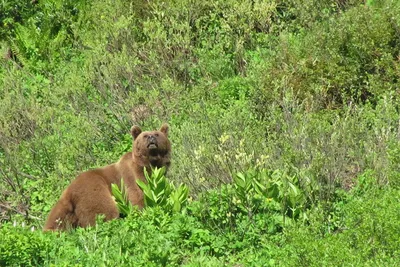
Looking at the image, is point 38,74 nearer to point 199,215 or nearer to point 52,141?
point 52,141

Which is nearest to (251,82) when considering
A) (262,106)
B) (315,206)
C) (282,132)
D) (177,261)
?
(262,106)

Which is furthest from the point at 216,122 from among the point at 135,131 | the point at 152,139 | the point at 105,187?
the point at 105,187

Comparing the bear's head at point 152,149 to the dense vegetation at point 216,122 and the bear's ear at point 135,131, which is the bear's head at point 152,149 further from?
the dense vegetation at point 216,122

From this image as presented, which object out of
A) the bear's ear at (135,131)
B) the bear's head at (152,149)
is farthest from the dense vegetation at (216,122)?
the bear's ear at (135,131)

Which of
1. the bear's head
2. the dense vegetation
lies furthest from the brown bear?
the dense vegetation

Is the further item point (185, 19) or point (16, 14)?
point (16, 14)

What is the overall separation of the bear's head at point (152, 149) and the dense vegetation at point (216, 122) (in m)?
0.46

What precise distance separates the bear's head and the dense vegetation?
1.50 feet

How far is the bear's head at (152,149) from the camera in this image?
11875mm

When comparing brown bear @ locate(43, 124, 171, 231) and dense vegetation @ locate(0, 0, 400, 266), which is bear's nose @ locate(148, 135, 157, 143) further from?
dense vegetation @ locate(0, 0, 400, 266)

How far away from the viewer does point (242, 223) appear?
10.4 meters

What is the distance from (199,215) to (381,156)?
94.9 inches

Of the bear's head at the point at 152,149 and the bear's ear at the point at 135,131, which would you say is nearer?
the bear's head at the point at 152,149

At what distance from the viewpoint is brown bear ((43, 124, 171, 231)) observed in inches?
438
